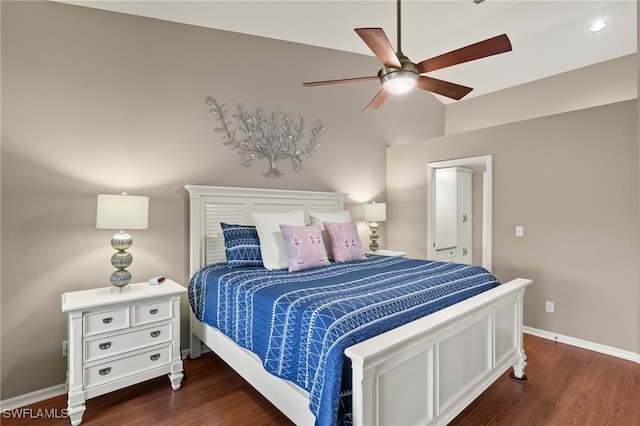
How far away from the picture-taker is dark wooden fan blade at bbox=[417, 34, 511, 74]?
1.79 m

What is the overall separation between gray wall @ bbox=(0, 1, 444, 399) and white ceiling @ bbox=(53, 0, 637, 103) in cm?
27

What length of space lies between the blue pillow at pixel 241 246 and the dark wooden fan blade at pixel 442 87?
1.86m

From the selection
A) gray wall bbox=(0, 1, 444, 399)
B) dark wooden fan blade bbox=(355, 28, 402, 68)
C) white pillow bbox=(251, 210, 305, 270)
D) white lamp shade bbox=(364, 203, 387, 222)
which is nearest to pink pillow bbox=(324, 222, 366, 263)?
white pillow bbox=(251, 210, 305, 270)

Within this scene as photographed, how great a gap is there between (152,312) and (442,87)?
269 cm

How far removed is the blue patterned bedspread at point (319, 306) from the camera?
145 centimetres

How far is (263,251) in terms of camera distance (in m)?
2.80

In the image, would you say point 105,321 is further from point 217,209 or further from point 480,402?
point 480,402

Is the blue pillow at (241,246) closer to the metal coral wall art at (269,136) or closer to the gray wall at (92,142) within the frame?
the gray wall at (92,142)

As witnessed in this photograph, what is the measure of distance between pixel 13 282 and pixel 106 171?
0.97 metres

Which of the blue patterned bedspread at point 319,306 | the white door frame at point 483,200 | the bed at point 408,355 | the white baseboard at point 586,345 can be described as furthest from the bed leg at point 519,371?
the white door frame at point 483,200

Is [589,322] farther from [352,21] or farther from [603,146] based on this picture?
[352,21]

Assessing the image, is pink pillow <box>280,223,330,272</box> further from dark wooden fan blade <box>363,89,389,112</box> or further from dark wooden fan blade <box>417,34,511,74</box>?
dark wooden fan blade <box>417,34,511,74</box>

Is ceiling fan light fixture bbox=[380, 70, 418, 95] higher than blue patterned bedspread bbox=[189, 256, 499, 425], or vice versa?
ceiling fan light fixture bbox=[380, 70, 418, 95]

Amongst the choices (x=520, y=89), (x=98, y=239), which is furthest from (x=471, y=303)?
(x=520, y=89)
